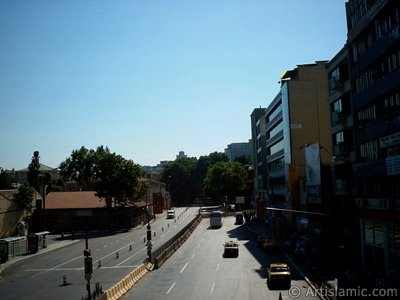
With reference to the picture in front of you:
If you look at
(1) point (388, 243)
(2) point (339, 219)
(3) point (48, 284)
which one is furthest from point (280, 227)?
(3) point (48, 284)

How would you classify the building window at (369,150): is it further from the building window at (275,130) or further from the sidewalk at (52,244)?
the sidewalk at (52,244)

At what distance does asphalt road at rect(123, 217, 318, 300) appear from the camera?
3278cm

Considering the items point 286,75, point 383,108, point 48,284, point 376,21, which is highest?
point 286,75

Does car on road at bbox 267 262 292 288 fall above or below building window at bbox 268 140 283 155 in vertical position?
below

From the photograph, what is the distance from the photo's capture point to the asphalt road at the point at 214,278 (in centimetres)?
3278

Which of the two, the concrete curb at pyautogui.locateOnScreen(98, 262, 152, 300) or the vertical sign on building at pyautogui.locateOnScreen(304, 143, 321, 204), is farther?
the vertical sign on building at pyautogui.locateOnScreen(304, 143, 321, 204)

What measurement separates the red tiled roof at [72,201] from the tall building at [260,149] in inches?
1457

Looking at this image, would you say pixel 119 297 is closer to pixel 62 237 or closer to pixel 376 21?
pixel 376 21

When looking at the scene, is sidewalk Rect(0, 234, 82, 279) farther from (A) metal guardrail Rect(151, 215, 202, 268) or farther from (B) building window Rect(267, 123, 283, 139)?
(B) building window Rect(267, 123, 283, 139)

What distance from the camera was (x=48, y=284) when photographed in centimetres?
4091

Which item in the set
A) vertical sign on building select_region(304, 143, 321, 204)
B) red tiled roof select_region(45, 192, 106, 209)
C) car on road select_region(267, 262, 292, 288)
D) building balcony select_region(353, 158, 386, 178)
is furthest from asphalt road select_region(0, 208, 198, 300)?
red tiled roof select_region(45, 192, 106, 209)

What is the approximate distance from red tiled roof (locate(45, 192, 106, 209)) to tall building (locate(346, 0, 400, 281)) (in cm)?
7058

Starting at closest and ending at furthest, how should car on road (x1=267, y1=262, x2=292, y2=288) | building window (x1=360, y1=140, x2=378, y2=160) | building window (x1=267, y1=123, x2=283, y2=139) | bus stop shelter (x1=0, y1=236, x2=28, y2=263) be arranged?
car on road (x1=267, y1=262, x2=292, y2=288) < building window (x1=360, y1=140, x2=378, y2=160) < bus stop shelter (x1=0, y1=236, x2=28, y2=263) < building window (x1=267, y1=123, x2=283, y2=139)

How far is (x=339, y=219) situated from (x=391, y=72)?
19.8 m
